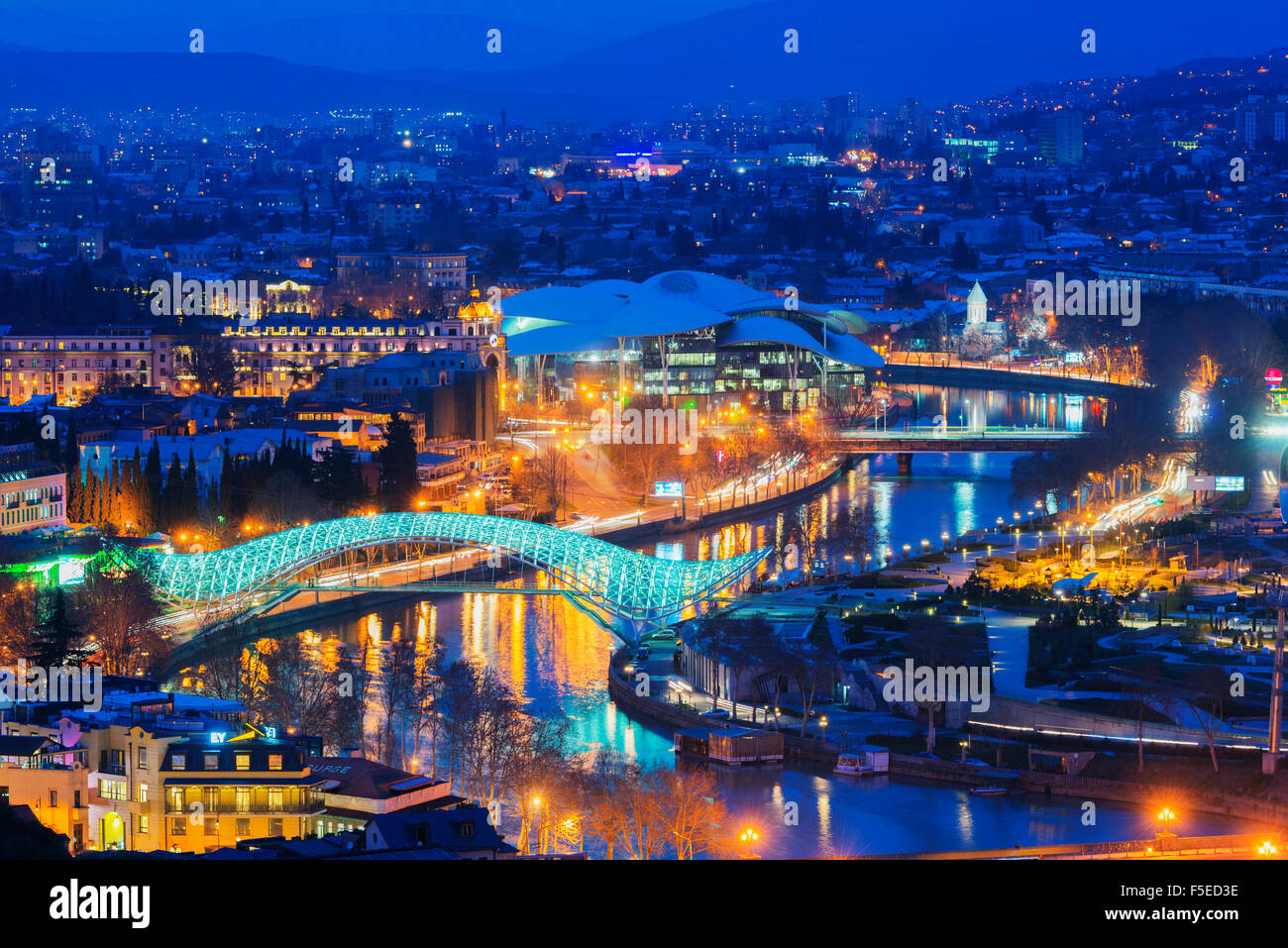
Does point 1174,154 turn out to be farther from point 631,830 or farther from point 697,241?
point 631,830

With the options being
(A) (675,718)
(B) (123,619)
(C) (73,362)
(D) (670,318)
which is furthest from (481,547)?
(C) (73,362)

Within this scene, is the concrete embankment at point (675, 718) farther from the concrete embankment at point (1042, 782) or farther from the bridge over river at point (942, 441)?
the bridge over river at point (942, 441)

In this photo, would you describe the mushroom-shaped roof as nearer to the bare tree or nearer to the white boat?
the bare tree

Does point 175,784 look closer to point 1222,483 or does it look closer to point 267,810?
point 267,810

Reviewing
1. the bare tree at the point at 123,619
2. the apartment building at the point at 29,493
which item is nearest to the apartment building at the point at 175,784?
the bare tree at the point at 123,619

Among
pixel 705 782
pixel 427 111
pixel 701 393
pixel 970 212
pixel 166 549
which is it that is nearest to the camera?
pixel 705 782
